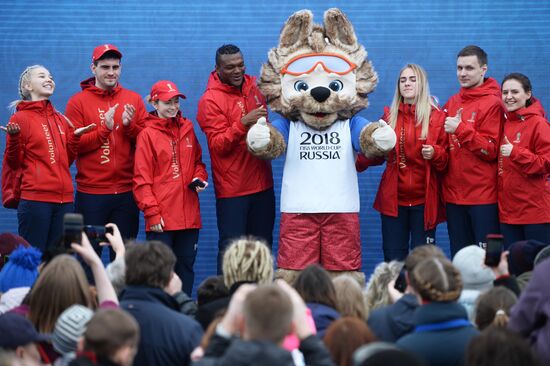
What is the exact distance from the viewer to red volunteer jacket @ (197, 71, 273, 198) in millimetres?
7008

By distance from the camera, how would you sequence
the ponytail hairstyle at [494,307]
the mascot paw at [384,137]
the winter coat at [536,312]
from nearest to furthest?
the winter coat at [536,312]
the ponytail hairstyle at [494,307]
the mascot paw at [384,137]

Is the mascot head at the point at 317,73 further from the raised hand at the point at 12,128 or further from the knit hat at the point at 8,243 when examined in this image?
the knit hat at the point at 8,243

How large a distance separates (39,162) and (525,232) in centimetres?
319

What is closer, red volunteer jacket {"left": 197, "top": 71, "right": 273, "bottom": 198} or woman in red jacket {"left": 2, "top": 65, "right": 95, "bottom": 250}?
woman in red jacket {"left": 2, "top": 65, "right": 95, "bottom": 250}

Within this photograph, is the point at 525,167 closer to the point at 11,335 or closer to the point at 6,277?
the point at 6,277

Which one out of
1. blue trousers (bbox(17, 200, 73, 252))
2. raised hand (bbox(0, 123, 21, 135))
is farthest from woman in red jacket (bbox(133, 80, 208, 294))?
raised hand (bbox(0, 123, 21, 135))

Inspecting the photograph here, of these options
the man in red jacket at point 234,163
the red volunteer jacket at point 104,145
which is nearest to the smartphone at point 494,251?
the man in red jacket at point 234,163

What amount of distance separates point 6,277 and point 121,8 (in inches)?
135

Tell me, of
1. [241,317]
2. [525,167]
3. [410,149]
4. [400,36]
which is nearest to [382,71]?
[400,36]

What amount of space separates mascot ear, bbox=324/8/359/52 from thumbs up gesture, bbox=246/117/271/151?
753 millimetres

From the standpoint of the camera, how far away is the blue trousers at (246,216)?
23.0 feet

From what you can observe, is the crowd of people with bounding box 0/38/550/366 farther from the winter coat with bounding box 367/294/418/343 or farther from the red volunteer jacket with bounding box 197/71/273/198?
the winter coat with bounding box 367/294/418/343

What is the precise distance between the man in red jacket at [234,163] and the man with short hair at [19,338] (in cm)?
318

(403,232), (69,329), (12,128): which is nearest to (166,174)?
(12,128)
